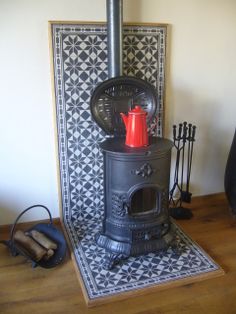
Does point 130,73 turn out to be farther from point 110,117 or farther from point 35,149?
point 35,149

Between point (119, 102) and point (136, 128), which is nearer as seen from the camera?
point (136, 128)

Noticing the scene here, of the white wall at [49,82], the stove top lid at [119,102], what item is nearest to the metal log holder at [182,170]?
the white wall at [49,82]

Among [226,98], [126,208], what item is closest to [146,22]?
[226,98]

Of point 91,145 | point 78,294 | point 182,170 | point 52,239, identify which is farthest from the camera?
point 182,170

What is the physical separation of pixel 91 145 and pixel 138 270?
89 centimetres

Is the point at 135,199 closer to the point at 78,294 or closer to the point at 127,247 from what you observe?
the point at 127,247

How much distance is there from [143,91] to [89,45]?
0.46 m

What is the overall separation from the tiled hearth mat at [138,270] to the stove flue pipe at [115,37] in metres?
1.13

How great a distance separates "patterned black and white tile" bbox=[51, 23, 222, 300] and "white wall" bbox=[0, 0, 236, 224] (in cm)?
8

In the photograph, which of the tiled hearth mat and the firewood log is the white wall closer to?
the firewood log

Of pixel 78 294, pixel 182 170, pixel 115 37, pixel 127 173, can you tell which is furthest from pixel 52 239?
pixel 115 37

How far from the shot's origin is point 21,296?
1.60 m

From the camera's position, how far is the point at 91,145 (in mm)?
2174

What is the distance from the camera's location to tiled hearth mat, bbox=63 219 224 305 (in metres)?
1.63
